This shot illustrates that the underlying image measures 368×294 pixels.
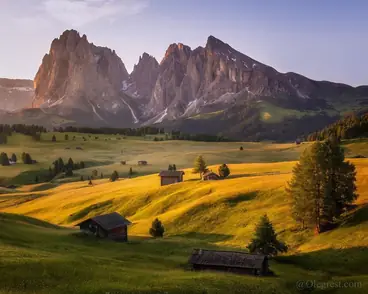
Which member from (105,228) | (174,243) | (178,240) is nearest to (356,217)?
(178,240)

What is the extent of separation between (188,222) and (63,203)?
47.2 metres

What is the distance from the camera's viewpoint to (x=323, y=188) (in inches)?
2547

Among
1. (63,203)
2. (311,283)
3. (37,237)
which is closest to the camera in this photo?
(311,283)

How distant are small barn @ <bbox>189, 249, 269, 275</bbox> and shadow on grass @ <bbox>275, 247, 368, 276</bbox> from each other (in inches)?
292

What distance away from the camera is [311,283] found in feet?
144

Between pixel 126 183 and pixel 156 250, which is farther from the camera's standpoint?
pixel 126 183

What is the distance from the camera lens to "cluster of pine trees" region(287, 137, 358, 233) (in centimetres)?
6444

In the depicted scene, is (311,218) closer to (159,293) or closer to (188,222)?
(188,222)

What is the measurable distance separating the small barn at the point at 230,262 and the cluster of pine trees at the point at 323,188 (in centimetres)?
1936

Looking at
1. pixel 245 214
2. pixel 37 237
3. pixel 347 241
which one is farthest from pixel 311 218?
pixel 37 237

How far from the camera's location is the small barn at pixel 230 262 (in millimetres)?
47784

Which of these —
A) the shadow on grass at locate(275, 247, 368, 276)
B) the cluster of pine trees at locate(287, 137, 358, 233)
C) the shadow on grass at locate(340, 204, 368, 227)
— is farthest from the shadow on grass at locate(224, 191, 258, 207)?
the shadow on grass at locate(275, 247, 368, 276)

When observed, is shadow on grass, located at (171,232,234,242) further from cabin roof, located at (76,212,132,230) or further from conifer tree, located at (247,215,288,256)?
conifer tree, located at (247,215,288,256)

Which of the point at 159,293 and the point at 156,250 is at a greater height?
the point at 159,293
